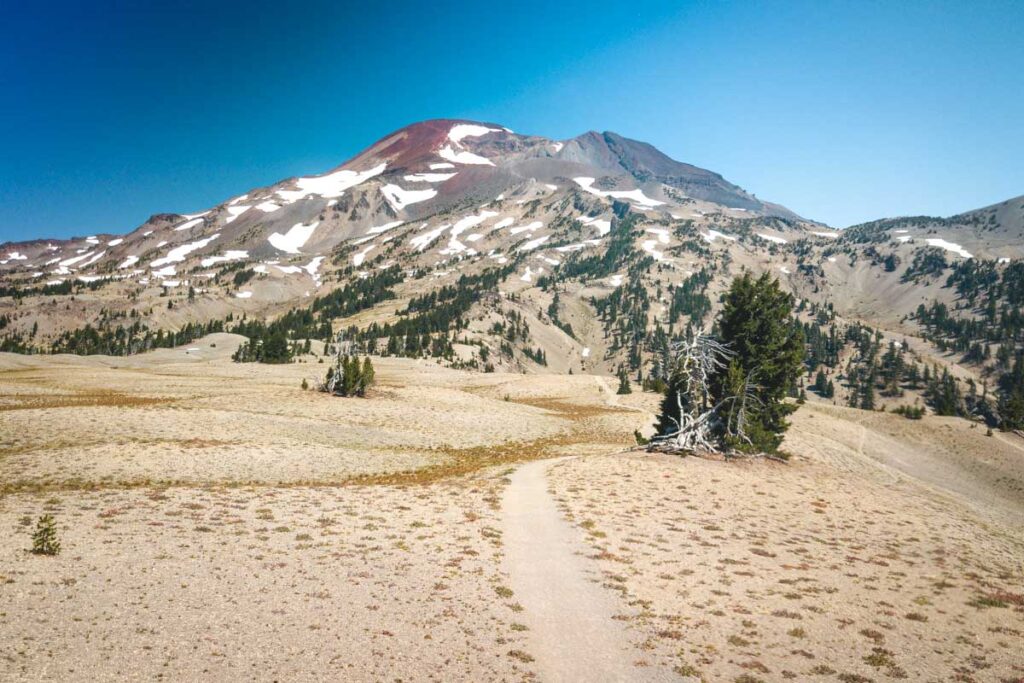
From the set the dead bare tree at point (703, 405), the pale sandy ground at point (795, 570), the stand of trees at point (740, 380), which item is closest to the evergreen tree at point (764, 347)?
the stand of trees at point (740, 380)

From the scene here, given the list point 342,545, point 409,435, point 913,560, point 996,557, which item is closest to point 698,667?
point 342,545

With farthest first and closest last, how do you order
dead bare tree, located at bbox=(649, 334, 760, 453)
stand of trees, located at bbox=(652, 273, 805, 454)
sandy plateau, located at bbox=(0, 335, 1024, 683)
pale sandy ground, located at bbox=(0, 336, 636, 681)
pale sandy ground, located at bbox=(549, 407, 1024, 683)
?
stand of trees, located at bbox=(652, 273, 805, 454)
dead bare tree, located at bbox=(649, 334, 760, 453)
pale sandy ground, located at bbox=(549, 407, 1024, 683)
sandy plateau, located at bbox=(0, 335, 1024, 683)
pale sandy ground, located at bbox=(0, 336, 636, 681)

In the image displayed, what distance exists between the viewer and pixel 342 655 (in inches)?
390

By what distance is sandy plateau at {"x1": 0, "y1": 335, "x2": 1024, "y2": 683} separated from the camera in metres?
10.1

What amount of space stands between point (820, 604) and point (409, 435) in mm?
34970

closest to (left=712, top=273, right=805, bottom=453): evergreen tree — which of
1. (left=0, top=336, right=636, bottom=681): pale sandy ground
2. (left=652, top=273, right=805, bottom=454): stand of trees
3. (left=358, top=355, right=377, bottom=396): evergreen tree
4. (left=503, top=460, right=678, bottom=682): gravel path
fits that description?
(left=652, top=273, right=805, bottom=454): stand of trees

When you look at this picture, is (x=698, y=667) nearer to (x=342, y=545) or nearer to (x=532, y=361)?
(x=342, y=545)

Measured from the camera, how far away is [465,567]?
49.2 ft

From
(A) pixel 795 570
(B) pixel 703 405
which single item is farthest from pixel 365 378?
(A) pixel 795 570

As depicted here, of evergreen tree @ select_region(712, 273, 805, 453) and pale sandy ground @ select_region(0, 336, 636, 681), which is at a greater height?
evergreen tree @ select_region(712, 273, 805, 453)

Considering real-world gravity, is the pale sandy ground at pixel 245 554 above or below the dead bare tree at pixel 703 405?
below

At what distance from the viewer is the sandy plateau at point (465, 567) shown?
10.1 meters

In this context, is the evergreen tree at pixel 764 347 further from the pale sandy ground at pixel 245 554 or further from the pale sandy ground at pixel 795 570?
the pale sandy ground at pixel 245 554

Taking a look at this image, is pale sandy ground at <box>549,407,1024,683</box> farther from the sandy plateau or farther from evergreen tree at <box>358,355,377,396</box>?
evergreen tree at <box>358,355,377,396</box>
